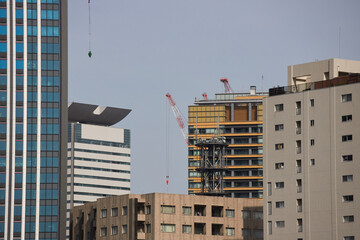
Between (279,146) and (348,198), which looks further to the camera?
(279,146)

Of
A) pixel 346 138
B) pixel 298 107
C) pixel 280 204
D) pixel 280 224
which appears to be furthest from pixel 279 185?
pixel 346 138

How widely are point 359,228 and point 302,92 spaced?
2600cm

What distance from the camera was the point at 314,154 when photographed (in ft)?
579

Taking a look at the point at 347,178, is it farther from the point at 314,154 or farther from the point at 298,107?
the point at 298,107

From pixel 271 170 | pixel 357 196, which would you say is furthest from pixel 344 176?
pixel 271 170

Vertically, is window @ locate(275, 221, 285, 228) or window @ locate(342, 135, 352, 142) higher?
window @ locate(342, 135, 352, 142)

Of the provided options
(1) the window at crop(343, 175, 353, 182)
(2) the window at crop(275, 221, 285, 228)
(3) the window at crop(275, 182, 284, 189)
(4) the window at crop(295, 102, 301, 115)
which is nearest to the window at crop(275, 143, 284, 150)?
(3) the window at crop(275, 182, 284, 189)

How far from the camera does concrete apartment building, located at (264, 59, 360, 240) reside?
172m

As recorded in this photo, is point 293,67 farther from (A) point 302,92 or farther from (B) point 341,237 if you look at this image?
(B) point 341,237

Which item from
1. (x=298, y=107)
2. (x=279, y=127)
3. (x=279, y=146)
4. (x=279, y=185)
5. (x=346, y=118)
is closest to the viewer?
(x=346, y=118)

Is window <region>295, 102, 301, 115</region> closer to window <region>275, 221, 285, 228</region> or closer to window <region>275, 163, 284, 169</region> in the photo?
window <region>275, 163, 284, 169</region>

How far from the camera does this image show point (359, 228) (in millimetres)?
168875

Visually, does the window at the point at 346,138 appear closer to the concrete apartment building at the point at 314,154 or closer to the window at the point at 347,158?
the concrete apartment building at the point at 314,154

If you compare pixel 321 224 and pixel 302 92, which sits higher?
pixel 302 92
